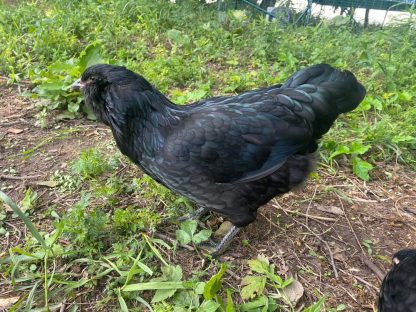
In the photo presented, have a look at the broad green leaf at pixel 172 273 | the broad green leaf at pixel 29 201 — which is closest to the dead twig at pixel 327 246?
the broad green leaf at pixel 172 273

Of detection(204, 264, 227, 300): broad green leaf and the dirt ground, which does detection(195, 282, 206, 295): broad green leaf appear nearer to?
detection(204, 264, 227, 300): broad green leaf

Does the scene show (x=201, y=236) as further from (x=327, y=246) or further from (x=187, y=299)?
(x=327, y=246)

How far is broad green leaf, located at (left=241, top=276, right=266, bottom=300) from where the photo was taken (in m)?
2.37

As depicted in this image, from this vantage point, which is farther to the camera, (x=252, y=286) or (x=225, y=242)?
(x=225, y=242)

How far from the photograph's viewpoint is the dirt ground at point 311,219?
2584mm

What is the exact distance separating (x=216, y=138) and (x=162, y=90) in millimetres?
1968

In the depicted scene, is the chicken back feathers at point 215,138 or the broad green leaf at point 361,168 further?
the broad green leaf at point 361,168

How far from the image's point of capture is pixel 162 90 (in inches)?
167

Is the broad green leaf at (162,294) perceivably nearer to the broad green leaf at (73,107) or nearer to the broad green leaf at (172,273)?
the broad green leaf at (172,273)

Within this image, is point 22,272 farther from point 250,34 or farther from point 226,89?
point 250,34

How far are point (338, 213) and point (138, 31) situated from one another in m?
3.76

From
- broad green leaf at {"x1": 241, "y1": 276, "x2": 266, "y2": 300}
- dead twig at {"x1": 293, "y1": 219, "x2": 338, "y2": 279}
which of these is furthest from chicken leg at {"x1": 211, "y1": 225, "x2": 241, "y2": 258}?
dead twig at {"x1": 293, "y1": 219, "x2": 338, "y2": 279}

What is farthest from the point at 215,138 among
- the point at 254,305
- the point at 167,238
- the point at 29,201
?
the point at 29,201

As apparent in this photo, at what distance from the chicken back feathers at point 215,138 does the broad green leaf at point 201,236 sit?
0.25m
